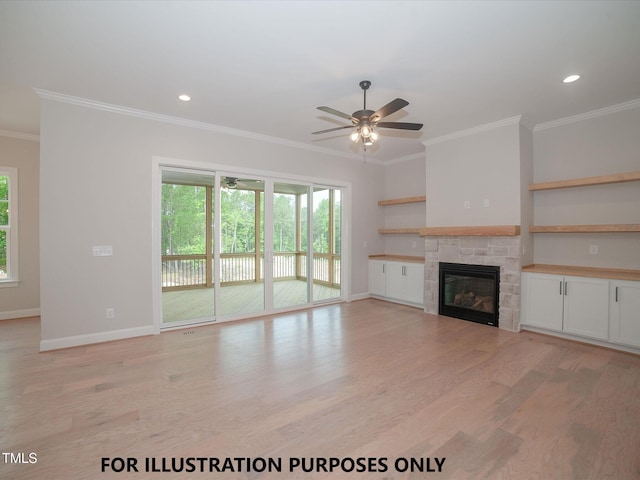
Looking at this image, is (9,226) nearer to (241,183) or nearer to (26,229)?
(26,229)

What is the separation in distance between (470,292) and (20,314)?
24.7ft

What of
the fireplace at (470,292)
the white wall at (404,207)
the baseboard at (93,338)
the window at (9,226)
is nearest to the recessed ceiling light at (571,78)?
the fireplace at (470,292)

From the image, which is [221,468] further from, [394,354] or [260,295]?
[260,295]

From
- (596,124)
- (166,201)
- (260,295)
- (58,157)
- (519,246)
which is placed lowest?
(260,295)

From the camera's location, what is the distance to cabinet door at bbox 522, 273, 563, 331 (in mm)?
4004

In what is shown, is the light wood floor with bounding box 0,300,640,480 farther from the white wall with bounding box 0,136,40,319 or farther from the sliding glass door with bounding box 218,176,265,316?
the white wall with bounding box 0,136,40,319

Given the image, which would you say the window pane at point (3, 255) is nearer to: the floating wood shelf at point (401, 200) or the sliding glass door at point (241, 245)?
the sliding glass door at point (241, 245)

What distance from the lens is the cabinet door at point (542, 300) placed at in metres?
4.00

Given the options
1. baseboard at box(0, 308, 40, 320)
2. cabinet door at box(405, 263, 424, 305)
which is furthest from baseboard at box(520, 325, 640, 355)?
baseboard at box(0, 308, 40, 320)

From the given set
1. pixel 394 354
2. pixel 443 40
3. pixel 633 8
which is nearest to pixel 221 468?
pixel 394 354

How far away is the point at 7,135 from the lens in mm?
5016

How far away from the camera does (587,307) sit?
3.77 meters

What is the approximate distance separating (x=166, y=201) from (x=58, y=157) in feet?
4.16

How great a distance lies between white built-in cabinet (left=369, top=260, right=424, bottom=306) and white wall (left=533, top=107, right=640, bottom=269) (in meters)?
1.91
